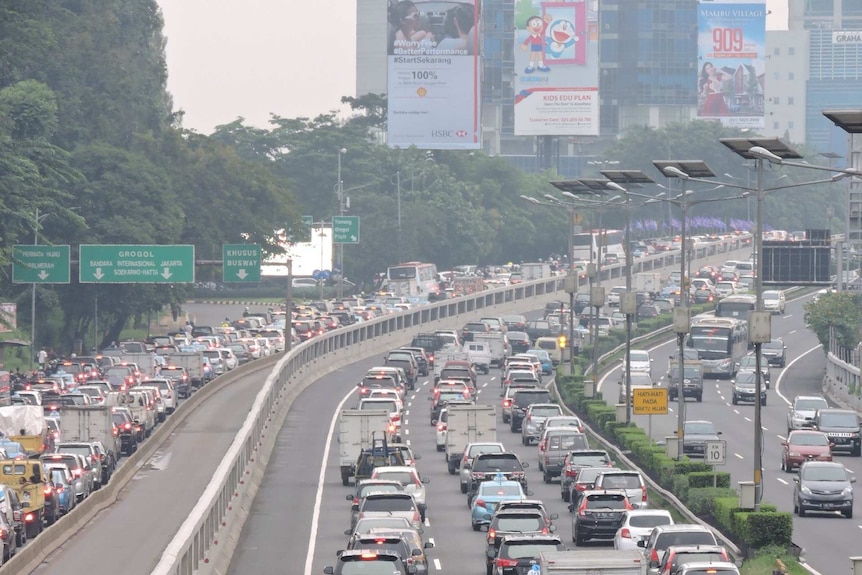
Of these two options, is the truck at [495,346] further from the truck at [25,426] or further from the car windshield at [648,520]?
the car windshield at [648,520]

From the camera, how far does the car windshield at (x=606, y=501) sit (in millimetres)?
41188

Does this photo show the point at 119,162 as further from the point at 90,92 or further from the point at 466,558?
the point at 466,558

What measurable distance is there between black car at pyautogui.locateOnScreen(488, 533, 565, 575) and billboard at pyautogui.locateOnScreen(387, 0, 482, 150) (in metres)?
150

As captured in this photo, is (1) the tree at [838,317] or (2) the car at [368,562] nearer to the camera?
(2) the car at [368,562]

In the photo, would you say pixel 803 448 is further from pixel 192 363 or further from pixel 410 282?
pixel 410 282

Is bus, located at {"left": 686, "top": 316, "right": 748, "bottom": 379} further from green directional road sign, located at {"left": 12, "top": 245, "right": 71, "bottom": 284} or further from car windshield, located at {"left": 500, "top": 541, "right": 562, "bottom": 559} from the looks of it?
car windshield, located at {"left": 500, "top": 541, "right": 562, "bottom": 559}

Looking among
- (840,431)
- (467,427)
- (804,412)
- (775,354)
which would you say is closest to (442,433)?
(467,427)

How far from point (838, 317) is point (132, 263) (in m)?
37.9

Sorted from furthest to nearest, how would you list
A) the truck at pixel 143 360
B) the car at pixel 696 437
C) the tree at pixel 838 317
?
the tree at pixel 838 317 → the truck at pixel 143 360 → the car at pixel 696 437

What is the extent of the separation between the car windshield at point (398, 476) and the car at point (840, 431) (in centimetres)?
2321

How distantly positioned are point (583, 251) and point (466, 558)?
446ft

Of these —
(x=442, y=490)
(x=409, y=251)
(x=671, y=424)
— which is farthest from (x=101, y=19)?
(x=442, y=490)

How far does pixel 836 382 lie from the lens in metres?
94.3

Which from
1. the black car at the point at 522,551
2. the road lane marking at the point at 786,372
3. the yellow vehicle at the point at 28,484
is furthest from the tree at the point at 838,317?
the black car at the point at 522,551
